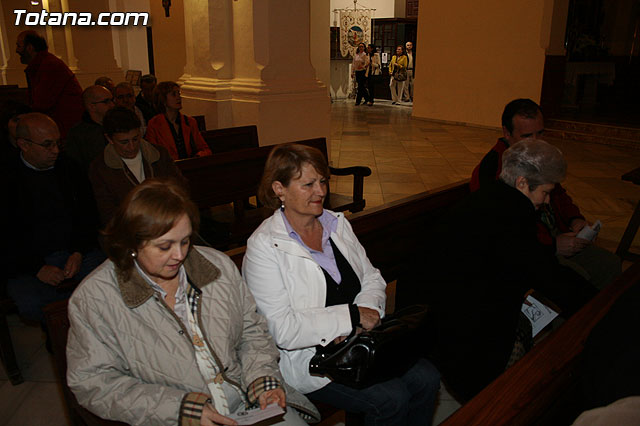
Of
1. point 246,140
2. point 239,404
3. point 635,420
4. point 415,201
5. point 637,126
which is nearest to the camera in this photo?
point 635,420

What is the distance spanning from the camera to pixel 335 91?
19.8 metres

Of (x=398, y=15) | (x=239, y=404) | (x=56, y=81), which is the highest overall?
(x=398, y=15)

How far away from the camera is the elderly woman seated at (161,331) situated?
163 centimetres

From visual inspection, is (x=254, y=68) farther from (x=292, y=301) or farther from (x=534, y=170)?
(x=292, y=301)

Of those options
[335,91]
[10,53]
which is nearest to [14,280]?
[10,53]

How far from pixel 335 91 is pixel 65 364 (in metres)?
18.7

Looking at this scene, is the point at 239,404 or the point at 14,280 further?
the point at 14,280

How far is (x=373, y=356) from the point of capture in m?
1.90

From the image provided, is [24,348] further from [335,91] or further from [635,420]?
[335,91]

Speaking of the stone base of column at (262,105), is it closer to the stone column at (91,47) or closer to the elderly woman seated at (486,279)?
the elderly woman seated at (486,279)

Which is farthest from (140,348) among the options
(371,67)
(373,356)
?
(371,67)

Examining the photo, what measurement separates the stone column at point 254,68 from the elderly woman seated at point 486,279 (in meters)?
4.69

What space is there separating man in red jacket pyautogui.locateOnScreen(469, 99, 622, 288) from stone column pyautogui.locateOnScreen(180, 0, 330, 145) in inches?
150

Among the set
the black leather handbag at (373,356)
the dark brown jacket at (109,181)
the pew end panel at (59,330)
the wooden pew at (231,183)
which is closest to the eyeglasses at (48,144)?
the dark brown jacket at (109,181)
